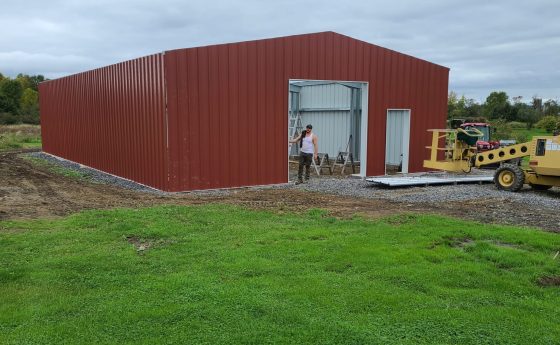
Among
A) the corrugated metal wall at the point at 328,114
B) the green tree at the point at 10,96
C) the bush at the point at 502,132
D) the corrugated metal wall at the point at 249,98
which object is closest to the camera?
the corrugated metal wall at the point at 249,98

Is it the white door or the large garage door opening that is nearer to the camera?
the white door

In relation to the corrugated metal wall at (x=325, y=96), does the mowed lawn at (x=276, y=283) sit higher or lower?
lower

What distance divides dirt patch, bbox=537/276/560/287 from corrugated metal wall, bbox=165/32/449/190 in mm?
8795

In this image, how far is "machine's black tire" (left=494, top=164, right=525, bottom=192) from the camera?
1249 cm

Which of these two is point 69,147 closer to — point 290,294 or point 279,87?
point 279,87

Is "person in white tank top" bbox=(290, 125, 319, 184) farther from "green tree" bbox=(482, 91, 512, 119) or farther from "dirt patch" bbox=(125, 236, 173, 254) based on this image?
"green tree" bbox=(482, 91, 512, 119)

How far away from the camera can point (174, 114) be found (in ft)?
39.8

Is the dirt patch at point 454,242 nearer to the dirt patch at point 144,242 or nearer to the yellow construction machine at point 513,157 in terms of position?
the dirt patch at point 144,242

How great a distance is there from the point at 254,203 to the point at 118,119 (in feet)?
23.1

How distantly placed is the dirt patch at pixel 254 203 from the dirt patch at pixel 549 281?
3067 millimetres

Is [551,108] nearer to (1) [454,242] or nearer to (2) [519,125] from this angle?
(2) [519,125]

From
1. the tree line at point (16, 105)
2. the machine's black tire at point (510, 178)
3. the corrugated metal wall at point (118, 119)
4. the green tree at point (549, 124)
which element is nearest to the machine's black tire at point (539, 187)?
the machine's black tire at point (510, 178)

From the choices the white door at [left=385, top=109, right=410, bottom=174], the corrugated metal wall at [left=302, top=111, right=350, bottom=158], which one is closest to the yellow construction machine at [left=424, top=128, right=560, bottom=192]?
the white door at [left=385, top=109, right=410, bottom=174]

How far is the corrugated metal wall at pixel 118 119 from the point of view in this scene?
12680 mm
